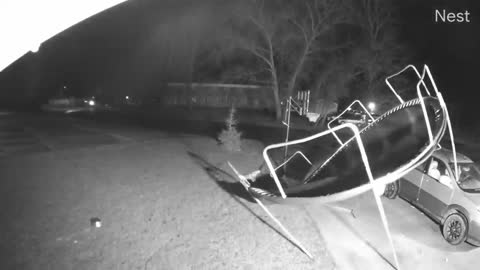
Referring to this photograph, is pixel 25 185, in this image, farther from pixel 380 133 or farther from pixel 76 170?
pixel 380 133

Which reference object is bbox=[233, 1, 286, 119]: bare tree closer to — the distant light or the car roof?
the distant light

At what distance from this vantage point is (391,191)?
7.02 metres

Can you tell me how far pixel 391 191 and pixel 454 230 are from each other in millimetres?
1938

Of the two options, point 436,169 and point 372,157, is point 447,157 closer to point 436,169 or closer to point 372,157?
point 436,169

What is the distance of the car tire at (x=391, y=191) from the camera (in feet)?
22.6

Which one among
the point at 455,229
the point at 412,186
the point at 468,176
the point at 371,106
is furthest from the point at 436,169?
the point at 371,106

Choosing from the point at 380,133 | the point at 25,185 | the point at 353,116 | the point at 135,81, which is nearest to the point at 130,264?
the point at 25,185

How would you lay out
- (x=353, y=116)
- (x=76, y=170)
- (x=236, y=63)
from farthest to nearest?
(x=236, y=63) < (x=353, y=116) < (x=76, y=170)

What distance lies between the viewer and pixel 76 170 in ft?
27.0

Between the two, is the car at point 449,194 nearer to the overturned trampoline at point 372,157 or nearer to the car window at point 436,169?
the car window at point 436,169

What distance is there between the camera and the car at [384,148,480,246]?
4.89 m

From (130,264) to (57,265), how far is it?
1.04 metres

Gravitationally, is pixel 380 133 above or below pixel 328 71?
below

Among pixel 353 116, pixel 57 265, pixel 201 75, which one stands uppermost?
pixel 201 75
